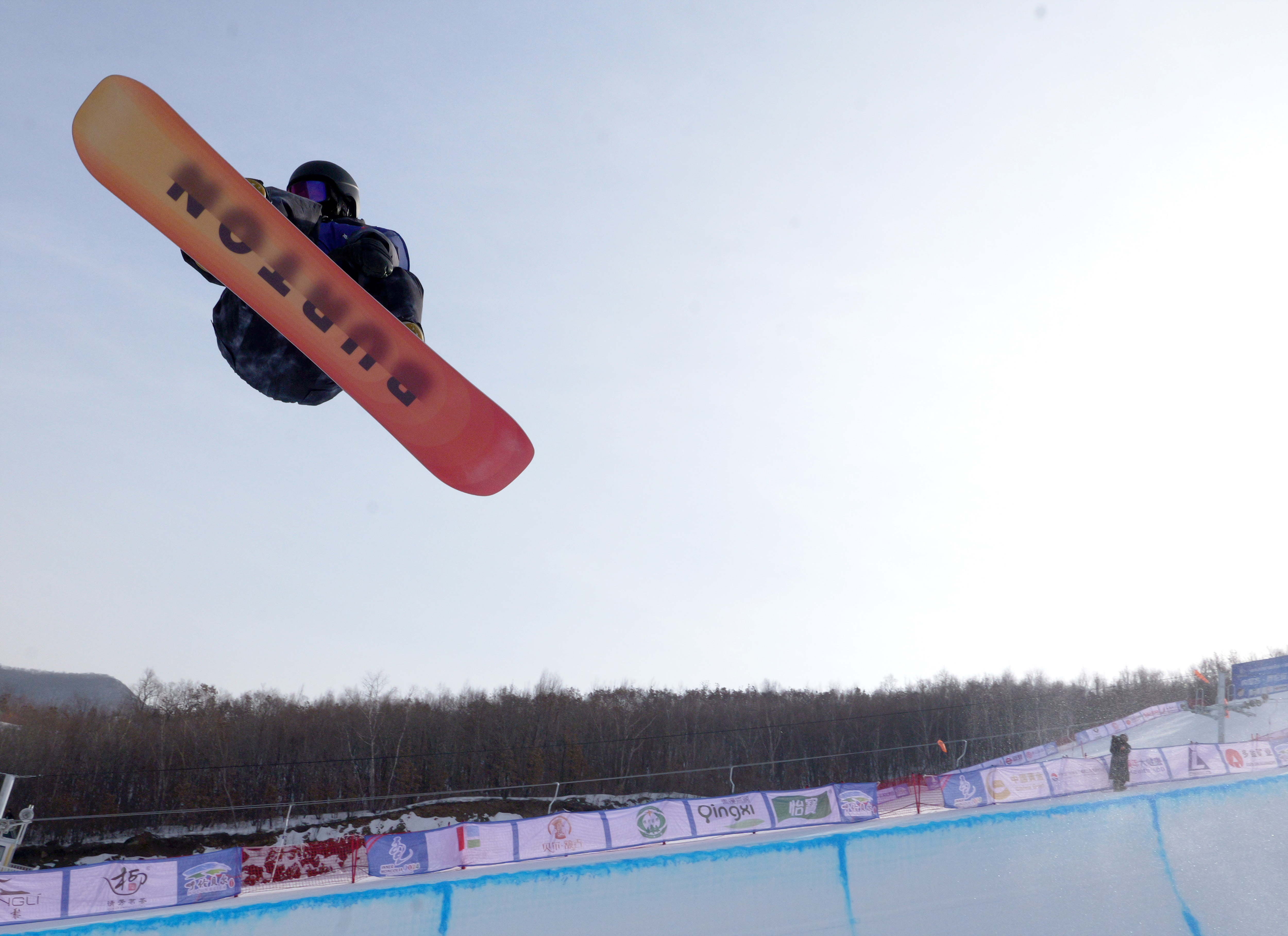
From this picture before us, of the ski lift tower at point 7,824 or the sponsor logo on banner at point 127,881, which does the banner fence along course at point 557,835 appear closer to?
the sponsor logo on banner at point 127,881

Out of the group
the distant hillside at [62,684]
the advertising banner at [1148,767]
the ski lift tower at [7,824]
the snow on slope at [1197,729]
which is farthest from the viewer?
the distant hillside at [62,684]

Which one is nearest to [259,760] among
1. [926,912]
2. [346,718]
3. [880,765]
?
[346,718]

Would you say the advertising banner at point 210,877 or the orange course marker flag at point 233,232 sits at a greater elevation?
the orange course marker flag at point 233,232

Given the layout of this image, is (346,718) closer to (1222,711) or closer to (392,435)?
(1222,711)

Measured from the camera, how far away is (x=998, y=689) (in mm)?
51938

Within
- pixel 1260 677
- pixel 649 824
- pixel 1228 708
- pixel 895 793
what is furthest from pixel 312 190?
pixel 1228 708

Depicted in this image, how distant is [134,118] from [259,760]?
38848 millimetres

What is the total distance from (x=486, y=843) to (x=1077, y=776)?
956 centimetres

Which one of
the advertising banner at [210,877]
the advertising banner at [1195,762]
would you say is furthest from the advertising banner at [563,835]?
the advertising banner at [1195,762]

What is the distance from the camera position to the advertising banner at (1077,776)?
12453mm

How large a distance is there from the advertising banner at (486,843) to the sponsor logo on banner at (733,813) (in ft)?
9.84

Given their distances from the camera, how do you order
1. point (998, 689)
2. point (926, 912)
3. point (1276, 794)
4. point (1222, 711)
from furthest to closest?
point (998, 689), point (1222, 711), point (1276, 794), point (926, 912)

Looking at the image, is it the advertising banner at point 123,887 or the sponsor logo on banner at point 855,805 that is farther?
the sponsor logo on banner at point 855,805

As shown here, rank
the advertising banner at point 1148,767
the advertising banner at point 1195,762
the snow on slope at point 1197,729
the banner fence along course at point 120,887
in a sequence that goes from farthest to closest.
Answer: the snow on slope at point 1197,729 → the advertising banner at point 1195,762 → the advertising banner at point 1148,767 → the banner fence along course at point 120,887
